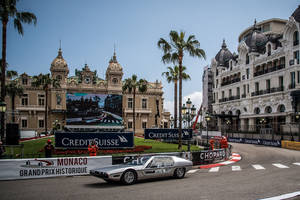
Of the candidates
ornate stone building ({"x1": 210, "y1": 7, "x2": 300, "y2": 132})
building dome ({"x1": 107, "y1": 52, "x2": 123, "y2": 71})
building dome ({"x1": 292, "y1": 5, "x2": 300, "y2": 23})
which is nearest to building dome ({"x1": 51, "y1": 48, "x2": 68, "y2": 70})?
building dome ({"x1": 107, "y1": 52, "x2": 123, "y2": 71})

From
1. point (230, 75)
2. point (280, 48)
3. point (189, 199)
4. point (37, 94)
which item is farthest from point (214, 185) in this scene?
point (37, 94)

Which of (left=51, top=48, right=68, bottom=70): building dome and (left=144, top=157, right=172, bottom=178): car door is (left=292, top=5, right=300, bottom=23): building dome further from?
(left=51, top=48, right=68, bottom=70): building dome

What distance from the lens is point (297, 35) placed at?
4356 centimetres

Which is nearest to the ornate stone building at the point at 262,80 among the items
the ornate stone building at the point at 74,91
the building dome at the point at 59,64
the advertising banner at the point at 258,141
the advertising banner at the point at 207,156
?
the advertising banner at the point at 258,141

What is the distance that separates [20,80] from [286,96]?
55.5m

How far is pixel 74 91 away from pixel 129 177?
5607cm

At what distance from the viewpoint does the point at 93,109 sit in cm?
3766

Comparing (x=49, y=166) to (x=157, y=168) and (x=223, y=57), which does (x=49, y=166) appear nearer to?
(x=157, y=168)

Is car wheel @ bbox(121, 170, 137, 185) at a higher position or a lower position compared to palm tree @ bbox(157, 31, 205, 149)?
lower

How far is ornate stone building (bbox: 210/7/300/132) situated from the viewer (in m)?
43.8

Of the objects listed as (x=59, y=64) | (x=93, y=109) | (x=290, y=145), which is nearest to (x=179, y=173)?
(x=290, y=145)

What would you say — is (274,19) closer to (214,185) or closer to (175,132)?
(175,132)

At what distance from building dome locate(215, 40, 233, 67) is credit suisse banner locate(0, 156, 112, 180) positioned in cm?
5684

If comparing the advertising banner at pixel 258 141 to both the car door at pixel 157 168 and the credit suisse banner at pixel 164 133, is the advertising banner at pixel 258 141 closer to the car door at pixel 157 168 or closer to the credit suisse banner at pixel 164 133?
the credit suisse banner at pixel 164 133
